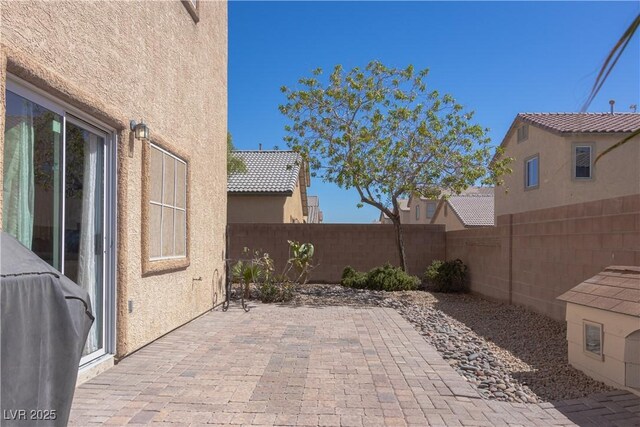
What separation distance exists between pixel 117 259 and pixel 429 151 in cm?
950

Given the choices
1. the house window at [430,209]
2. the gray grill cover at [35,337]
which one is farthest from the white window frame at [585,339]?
the house window at [430,209]

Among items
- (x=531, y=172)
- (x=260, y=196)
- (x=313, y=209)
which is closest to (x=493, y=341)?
(x=260, y=196)

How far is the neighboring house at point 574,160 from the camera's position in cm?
1772

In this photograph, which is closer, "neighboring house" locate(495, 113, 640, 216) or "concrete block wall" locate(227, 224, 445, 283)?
"concrete block wall" locate(227, 224, 445, 283)

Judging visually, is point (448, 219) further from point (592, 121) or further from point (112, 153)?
point (112, 153)

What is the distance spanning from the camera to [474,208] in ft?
122

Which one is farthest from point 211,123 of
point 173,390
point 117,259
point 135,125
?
point 173,390

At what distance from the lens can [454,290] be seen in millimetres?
14398

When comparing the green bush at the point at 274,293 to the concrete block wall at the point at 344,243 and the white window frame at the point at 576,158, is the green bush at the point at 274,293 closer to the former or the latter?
the concrete block wall at the point at 344,243

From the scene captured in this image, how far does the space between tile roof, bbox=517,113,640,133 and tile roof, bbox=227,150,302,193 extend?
9125 millimetres

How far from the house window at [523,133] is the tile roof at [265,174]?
922 centimetres

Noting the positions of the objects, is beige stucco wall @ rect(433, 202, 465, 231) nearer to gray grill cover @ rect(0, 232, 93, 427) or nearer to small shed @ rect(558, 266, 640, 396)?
small shed @ rect(558, 266, 640, 396)

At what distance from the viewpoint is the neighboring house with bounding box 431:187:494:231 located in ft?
113

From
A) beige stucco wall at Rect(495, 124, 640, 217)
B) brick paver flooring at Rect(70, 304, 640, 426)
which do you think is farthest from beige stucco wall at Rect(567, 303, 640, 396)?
beige stucco wall at Rect(495, 124, 640, 217)
